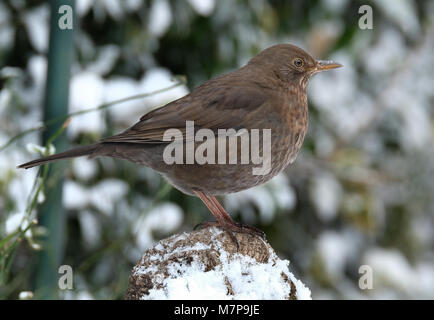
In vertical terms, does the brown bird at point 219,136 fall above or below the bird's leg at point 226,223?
above

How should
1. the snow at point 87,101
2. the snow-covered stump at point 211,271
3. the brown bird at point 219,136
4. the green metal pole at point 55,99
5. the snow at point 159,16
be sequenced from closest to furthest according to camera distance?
the snow-covered stump at point 211,271 < the brown bird at point 219,136 < the green metal pole at point 55,99 < the snow at point 87,101 < the snow at point 159,16

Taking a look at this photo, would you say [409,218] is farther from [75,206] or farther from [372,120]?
[75,206]

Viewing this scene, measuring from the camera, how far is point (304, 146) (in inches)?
197

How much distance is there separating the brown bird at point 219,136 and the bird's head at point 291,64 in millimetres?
42

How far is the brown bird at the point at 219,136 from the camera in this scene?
2531mm

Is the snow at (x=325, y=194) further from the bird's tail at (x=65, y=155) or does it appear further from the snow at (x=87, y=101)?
the bird's tail at (x=65, y=155)

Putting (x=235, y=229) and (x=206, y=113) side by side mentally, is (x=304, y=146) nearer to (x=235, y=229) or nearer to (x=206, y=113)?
(x=206, y=113)

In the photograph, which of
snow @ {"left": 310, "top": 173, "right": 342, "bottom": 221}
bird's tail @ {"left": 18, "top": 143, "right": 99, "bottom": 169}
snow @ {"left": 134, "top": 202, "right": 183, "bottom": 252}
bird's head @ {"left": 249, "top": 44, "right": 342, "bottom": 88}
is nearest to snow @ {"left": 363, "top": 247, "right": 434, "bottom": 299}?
snow @ {"left": 310, "top": 173, "right": 342, "bottom": 221}

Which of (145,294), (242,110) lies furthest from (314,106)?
(145,294)

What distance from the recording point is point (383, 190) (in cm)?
586

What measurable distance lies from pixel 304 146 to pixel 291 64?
7.13 ft

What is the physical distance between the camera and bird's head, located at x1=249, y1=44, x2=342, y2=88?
287 centimetres

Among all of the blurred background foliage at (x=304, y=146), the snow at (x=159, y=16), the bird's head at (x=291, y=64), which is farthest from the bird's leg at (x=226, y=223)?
the snow at (x=159, y=16)
